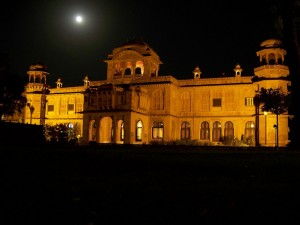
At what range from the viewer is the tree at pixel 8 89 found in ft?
101

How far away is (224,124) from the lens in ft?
152

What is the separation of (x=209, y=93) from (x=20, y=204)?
43.0 meters

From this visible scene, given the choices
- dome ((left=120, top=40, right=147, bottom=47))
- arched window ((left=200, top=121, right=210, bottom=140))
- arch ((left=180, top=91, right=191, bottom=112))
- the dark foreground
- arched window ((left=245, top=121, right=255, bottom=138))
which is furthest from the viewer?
dome ((left=120, top=40, right=147, bottom=47))

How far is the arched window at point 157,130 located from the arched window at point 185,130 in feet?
10.9

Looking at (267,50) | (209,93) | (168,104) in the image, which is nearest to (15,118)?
(168,104)

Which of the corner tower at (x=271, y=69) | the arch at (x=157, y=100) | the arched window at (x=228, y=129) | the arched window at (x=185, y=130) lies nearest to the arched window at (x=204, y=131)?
the arched window at (x=185, y=130)

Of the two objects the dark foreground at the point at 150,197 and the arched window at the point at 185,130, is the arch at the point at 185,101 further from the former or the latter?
the dark foreground at the point at 150,197

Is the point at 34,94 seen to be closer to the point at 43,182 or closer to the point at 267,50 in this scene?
the point at 267,50

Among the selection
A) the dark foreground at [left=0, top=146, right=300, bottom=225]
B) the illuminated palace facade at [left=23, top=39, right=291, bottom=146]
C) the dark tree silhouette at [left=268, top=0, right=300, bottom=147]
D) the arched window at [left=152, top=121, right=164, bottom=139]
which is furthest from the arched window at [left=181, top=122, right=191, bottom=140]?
the dark foreground at [left=0, top=146, right=300, bottom=225]

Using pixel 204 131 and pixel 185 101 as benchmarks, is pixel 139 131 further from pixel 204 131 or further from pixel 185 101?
pixel 204 131

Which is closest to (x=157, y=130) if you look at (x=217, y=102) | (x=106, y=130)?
(x=106, y=130)

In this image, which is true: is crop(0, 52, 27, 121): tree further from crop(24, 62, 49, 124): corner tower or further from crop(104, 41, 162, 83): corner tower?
crop(24, 62, 49, 124): corner tower

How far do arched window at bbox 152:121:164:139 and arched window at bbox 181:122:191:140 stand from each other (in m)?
3.32

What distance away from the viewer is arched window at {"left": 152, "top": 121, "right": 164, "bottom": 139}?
46.5m
